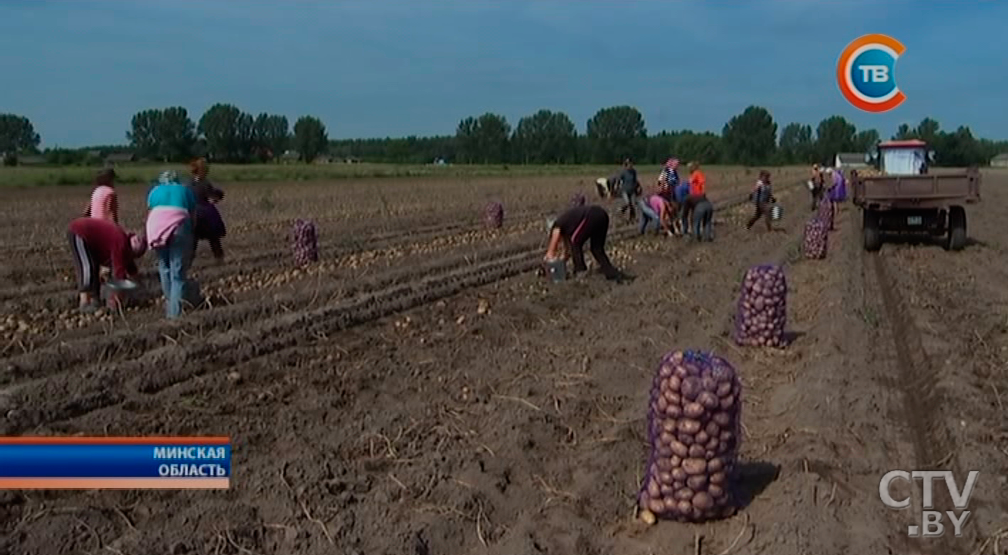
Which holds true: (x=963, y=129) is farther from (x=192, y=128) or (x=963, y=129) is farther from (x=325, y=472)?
(x=325, y=472)

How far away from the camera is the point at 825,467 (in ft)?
17.0

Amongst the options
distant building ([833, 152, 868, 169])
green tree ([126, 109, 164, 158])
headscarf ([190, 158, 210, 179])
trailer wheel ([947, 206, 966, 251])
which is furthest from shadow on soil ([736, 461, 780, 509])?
green tree ([126, 109, 164, 158])

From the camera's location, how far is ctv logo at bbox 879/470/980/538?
4.60 m

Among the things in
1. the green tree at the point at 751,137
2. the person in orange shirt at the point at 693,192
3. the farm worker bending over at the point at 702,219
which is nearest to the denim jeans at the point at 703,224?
the farm worker bending over at the point at 702,219

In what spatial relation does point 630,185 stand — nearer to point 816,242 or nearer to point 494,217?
point 494,217

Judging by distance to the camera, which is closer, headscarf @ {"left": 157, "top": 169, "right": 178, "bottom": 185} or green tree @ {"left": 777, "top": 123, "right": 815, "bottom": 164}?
headscarf @ {"left": 157, "top": 169, "right": 178, "bottom": 185}

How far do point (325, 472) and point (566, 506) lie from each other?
132 cm

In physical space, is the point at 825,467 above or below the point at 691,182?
below

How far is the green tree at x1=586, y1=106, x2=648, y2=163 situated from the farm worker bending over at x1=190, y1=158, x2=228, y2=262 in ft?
273

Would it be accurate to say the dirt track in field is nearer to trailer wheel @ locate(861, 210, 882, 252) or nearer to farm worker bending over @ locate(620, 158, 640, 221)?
trailer wheel @ locate(861, 210, 882, 252)

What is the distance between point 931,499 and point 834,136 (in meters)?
89.0

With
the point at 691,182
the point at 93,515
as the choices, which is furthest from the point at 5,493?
the point at 691,182

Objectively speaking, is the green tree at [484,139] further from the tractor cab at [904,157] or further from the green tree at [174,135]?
the tractor cab at [904,157]

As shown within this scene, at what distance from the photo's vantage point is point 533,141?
343 ft
